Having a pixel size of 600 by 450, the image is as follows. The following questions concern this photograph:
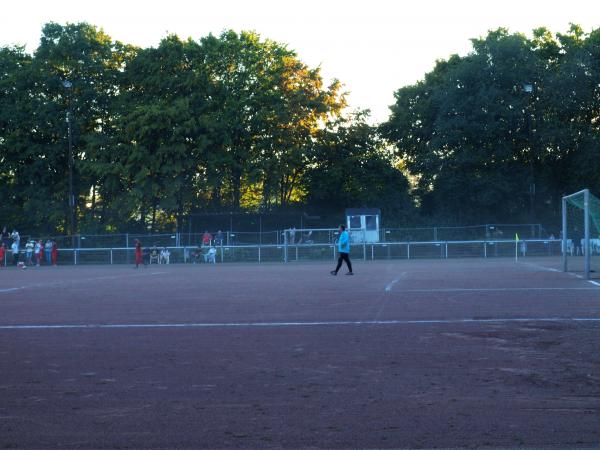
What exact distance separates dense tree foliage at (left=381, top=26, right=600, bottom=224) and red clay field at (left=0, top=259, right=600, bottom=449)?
46101mm

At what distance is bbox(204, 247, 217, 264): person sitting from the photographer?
51.3 metres

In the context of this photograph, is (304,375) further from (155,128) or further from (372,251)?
(155,128)

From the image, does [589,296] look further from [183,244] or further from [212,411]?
[183,244]

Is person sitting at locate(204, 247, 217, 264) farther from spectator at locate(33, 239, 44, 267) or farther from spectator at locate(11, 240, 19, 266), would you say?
spectator at locate(11, 240, 19, 266)

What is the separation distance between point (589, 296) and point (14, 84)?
174 ft

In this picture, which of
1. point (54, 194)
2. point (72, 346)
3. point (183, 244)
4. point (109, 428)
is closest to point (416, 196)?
point (183, 244)

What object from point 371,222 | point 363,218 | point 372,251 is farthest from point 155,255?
point 371,222

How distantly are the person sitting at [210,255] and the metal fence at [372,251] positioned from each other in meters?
0.22

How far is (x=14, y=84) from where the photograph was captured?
6334 cm

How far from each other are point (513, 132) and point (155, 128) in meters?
25.1

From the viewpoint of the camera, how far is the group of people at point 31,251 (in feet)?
169

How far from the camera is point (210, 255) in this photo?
51469 millimetres

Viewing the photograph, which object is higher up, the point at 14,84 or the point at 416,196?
the point at 14,84

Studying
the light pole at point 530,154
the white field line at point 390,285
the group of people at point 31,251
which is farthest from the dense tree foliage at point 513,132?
the white field line at point 390,285
